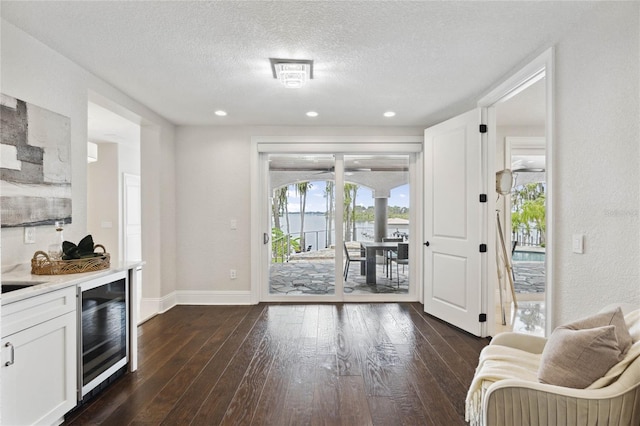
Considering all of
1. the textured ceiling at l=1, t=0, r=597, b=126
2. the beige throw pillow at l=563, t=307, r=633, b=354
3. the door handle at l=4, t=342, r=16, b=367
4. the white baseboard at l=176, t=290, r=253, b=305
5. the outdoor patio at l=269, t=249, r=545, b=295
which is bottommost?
the white baseboard at l=176, t=290, r=253, b=305

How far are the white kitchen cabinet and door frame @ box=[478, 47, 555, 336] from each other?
10.2ft

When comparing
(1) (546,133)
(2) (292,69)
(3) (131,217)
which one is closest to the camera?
(1) (546,133)

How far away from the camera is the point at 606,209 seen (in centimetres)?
204

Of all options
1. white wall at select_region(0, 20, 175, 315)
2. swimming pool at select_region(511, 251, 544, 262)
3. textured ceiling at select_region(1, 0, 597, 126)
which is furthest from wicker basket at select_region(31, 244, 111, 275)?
swimming pool at select_region(511, 251, 544, 262)

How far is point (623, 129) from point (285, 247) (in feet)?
12.9

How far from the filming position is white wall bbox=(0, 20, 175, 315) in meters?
2.31

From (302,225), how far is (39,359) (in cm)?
349

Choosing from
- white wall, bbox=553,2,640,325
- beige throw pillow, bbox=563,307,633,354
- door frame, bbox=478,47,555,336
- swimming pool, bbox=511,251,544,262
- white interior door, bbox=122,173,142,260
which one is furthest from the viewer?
swimming pool, bbox=511,251,544,262

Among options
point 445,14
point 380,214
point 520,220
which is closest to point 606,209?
point 445,14

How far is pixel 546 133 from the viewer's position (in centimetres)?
253

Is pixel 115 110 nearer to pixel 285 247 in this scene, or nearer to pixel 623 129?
pixel 285 247

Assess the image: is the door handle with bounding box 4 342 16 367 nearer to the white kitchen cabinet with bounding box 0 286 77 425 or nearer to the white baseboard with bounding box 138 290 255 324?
the white kitchen cabinet with bounding box 0 286 77 425

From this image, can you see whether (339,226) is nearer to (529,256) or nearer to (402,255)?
(402,255)

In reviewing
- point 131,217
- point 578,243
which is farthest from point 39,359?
point 131,217
